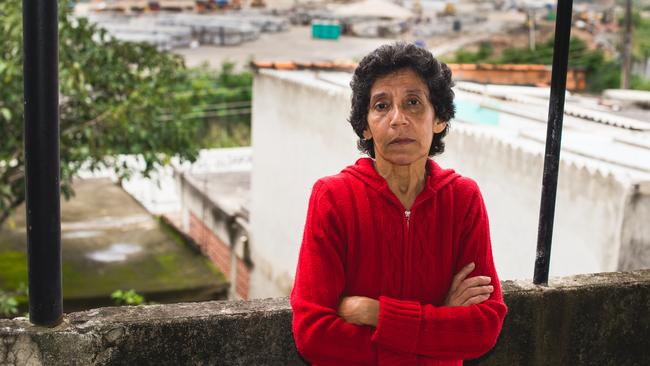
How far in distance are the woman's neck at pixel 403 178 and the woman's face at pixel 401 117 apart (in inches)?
1.5

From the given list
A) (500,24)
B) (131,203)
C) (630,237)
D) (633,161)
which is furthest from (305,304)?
(500,24)

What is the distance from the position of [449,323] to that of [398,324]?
13cm

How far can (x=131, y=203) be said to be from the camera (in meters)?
11.6

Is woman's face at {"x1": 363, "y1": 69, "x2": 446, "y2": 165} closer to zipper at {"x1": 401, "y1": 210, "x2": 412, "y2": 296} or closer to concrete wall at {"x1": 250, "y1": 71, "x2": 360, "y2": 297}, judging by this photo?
zipper at {"x1": 401, "y1": 210, "x2": 412, "y2": 296}

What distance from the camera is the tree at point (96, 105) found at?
6965mm

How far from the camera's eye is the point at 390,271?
1931 millimetres

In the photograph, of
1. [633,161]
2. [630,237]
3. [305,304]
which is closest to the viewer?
[305,304]

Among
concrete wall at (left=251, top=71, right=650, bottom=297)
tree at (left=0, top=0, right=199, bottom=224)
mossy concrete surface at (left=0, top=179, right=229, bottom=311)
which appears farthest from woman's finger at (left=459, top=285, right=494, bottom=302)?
mossy concrete surface at (left=0, top=179, right=229, bottom=311)

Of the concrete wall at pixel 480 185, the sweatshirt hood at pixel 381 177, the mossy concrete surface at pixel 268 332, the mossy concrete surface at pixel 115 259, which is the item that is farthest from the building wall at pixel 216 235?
the sweatshirt hood at pixel 381 177

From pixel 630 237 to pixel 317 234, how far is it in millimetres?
2883

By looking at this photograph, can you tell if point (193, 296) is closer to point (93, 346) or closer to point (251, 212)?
point (251, 212)

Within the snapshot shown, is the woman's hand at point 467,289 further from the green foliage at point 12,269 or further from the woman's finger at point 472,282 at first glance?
the green foliage at point 12,269

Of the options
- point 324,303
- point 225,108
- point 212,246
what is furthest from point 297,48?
point 324,303

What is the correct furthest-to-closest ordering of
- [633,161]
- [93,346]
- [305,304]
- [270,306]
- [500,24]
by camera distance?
[500,24], [633,161], [270,306], [93,346], [305,304]
